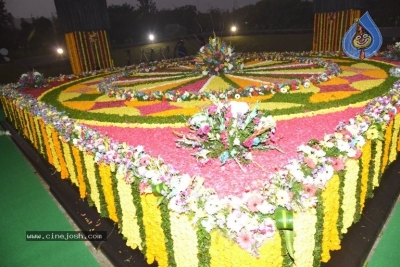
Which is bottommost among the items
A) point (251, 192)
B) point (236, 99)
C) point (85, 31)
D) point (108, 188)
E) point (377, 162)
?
point (377, 162)

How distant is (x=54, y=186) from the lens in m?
7.02

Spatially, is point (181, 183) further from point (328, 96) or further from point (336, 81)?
point (336, 81)

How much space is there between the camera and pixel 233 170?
4.09 meters

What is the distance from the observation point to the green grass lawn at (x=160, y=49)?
24.5 metres

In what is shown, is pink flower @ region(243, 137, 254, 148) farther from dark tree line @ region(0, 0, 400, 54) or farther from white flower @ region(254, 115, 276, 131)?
dark tree line @ region(0, 0, 400, 54)

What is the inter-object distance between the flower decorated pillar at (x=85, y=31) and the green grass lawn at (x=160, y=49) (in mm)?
7064

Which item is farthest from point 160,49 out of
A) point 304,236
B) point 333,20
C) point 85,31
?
point 304,236

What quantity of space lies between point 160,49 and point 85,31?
11.0m

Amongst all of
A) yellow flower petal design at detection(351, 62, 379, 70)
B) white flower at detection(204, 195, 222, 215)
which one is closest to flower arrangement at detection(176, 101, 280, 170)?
white flower at detection(204, 195, 222, 215)

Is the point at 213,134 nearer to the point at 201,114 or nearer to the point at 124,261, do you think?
the point at 201,114

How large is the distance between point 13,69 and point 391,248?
Answer: 2829 cm

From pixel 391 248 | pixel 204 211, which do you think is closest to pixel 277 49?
pixel 391 248

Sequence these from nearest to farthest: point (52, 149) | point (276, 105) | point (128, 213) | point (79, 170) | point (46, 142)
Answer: point (128, 213)
point (79, 170)
point (52, 149)
point (276, 105)
point (46, 142)

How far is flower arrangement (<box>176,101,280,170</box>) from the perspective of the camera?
4.15 m
